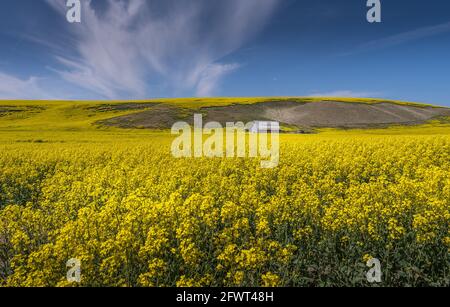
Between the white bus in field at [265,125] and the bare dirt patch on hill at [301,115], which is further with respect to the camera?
the bare dirt patch on hill at [301,115]

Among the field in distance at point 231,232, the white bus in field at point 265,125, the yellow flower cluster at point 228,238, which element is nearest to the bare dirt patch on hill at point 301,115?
the white bus in field at point 265,125

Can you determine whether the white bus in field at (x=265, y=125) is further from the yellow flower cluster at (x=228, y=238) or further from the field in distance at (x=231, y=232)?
the yellow flower cluster at (x=228, y=238)

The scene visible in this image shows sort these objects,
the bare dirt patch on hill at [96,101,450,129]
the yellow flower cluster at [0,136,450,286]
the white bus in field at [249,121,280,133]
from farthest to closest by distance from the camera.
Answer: the bare dirt patch on hill at [96,101,450,129] < the white bus in field at [249,121,280,133] < the yellow flower cluster at [0,136,450,286]

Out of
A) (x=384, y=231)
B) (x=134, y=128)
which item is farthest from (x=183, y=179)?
(x=134, y=128)

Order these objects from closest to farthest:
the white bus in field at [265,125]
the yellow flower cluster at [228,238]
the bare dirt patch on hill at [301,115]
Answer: the yellow flower cluster at [228,238] < the white bus in field at [265,125] < the bare dirt patch on hill at [301,115]

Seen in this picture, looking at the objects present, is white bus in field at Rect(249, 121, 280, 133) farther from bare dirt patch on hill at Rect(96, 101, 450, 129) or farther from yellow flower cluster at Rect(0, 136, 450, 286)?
yellow flower cluster at Rect(0, 136, 450, 286)

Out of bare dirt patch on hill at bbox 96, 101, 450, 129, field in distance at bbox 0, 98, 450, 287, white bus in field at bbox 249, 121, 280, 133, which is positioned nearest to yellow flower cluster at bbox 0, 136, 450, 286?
field in distance at bbox 0, 98, 450, 287

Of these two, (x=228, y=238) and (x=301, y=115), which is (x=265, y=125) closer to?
(x=301, y=115)

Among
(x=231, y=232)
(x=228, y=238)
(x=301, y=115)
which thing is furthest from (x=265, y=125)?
(x=228, y=238)

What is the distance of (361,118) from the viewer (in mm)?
54375

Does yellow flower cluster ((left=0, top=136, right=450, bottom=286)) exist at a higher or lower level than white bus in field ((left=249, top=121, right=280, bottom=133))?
lower

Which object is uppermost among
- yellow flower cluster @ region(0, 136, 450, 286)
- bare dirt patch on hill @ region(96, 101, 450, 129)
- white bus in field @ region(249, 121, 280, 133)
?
bare dirt patch on hill @ region(96, 101, 450, 129)
